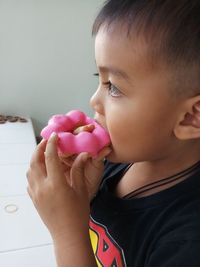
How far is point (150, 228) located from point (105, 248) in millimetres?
113

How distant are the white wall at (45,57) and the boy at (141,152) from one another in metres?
1.27

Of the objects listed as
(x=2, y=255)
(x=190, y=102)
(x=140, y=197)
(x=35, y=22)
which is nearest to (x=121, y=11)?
(x=190, y=102)

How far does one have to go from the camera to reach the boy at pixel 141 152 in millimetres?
435

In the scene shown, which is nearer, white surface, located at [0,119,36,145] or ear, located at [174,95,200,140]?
ear, located at [174,95,200,140]

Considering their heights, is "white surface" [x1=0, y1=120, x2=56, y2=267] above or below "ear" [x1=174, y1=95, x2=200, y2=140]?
below

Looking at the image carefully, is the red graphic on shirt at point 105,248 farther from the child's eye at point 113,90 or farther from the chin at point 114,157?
the child's eye at point 113,90

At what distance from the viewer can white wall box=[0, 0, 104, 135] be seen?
1668 mm

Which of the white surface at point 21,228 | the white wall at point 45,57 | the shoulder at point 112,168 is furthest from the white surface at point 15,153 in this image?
the shoulder at point 112,168

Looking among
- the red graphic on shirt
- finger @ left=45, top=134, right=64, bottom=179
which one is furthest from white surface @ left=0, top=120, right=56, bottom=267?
finger @ left=45, top=134, right=64, bottom=179

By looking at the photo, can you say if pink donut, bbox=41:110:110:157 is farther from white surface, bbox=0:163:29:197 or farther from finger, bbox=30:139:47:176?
white surface, bbox=0:163:29:197

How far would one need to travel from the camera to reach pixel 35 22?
66.1 inches

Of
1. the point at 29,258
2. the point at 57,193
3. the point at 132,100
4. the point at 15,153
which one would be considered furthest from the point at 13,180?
the point at 132,100

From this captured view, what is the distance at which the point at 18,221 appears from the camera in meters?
1.01

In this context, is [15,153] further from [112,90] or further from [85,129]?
[112,90]
